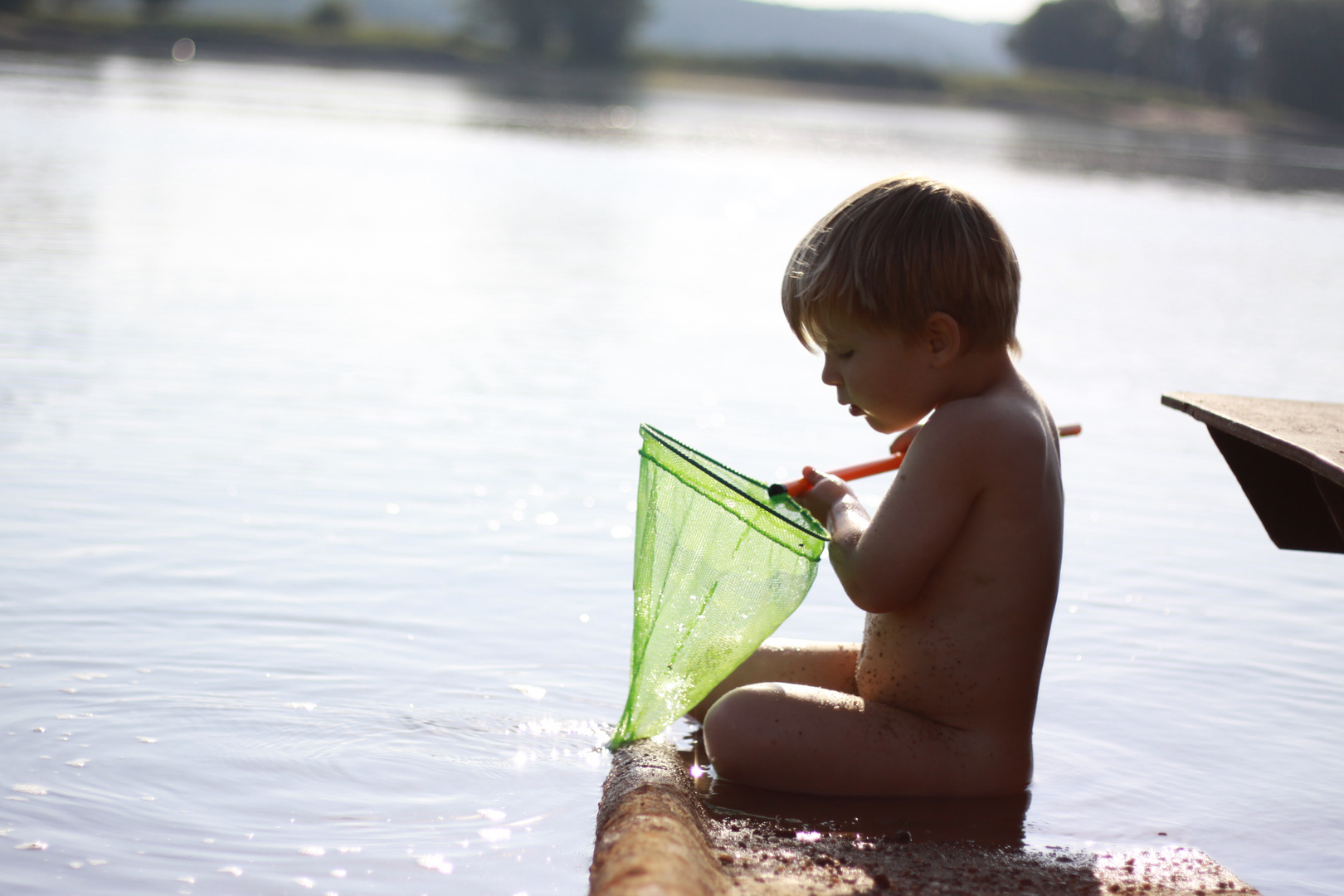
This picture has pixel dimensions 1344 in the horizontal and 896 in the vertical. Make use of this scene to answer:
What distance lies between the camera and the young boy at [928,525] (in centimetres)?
262

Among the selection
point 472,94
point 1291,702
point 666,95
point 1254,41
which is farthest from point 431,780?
point 1254,41

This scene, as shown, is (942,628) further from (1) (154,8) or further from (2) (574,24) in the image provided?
(2) (574,24)

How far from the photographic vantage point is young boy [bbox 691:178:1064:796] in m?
2.62

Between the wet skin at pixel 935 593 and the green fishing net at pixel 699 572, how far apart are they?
133 mm

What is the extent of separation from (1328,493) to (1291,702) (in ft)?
3.64

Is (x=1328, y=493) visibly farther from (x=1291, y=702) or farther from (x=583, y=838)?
(x=583, y=838)

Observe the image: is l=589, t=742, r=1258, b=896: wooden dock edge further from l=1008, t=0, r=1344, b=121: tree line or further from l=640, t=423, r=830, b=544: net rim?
l=1008, t=0, r=1344, b=121: tree line

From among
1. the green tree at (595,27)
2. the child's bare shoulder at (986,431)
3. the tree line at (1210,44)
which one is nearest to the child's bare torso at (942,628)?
the child's bare shoulder at (986,431)

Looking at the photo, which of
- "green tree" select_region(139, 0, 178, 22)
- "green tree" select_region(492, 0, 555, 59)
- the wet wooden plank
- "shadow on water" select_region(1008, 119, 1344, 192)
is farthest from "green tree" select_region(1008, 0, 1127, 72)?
the wet wooden plank

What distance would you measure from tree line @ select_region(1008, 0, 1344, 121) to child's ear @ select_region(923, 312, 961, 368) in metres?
66.5

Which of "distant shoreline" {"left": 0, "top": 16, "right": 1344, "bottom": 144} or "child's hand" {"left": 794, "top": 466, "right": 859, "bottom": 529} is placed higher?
"distant shoreline" {"left": 0, "top": 16, "right": 1344, "bottom": 144}

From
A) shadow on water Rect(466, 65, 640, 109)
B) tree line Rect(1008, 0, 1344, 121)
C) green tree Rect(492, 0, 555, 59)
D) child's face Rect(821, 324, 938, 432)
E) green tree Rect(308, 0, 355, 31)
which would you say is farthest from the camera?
tree line Rect(1008, 0, 1344, 121)

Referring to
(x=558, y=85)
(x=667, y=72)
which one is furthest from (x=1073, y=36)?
(x=558, y=85)

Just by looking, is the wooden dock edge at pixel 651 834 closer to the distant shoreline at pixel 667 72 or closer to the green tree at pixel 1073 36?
the distant shoreline at pixel 667 72
